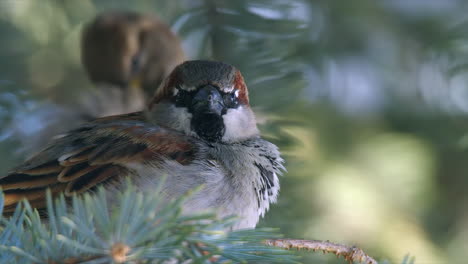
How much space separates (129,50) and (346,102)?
1379mm

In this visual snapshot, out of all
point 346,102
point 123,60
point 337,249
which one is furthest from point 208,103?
point 123,60

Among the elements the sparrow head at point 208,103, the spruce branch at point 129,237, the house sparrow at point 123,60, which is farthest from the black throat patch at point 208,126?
the house sparrow at point 123,60

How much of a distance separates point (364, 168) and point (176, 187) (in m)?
1.30

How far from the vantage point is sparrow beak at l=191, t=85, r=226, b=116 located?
2227mm

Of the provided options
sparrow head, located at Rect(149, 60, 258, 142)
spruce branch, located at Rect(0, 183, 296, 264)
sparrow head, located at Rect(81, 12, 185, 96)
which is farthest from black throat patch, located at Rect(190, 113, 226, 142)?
sparrow head, located at Rect(81, 12, 185, 96)

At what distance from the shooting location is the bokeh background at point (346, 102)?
2795 millimetres

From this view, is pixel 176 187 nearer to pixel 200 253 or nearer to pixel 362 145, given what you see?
pixel 200 253

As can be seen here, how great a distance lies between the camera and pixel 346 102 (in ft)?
10.1

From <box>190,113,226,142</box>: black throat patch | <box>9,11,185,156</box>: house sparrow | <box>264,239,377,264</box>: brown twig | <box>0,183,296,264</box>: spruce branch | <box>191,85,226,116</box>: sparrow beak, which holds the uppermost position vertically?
<box>9,11,185,156</box>: house sparrow

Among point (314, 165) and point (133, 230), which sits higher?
point (314, 165)

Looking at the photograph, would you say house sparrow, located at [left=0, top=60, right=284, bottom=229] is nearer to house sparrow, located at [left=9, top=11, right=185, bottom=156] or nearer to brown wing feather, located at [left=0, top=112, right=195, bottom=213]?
brown wing feather, located at [left=0, top=112, right=195, bottom=213]

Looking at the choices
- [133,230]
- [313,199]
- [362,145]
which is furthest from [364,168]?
[133,230]

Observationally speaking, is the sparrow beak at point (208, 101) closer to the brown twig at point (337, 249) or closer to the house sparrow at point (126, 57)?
the brown twig at point (337, 249)

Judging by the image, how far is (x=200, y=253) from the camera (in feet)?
4.30
